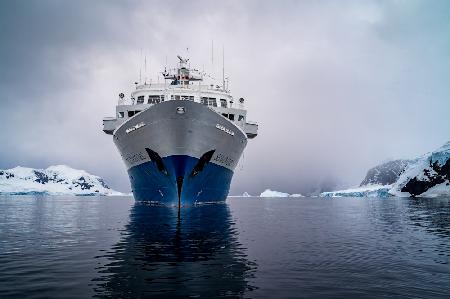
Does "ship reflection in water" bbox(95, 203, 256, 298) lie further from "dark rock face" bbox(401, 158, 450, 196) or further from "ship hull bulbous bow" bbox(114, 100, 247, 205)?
"dark rock face" bbox(401, 158, 450, 196)

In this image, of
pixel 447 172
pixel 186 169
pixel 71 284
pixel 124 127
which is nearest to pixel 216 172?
pixel 186 169

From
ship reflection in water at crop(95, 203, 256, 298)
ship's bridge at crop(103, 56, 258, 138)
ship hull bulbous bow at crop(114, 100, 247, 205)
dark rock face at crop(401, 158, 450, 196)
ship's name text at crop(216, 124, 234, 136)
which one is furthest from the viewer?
dark rock face at crop(401, 158, 450, 196)

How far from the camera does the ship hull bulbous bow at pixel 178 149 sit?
32.5m

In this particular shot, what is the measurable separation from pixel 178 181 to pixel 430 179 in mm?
125076

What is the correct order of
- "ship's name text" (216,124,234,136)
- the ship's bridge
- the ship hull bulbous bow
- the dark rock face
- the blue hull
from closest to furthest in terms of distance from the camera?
the ship hull bulbous bow → the blue hull → "ship's name text" (216,124,234,136) → the ship's bridge → the dark rock face

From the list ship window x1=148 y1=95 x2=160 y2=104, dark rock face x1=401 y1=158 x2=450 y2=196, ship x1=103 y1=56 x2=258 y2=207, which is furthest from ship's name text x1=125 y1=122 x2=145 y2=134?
dark rock face x1=401 y1=158 x2=450 y2=196

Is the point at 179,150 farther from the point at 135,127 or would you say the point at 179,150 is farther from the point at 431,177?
the point at 431,177

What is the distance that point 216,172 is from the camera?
124 ft

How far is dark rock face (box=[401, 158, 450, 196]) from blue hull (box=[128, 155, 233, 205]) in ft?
376

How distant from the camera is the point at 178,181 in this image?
109ft

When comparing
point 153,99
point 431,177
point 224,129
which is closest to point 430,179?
point 431,177

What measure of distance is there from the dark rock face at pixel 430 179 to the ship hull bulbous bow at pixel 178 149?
378 ft

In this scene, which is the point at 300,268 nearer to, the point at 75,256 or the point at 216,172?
the point at 75,256

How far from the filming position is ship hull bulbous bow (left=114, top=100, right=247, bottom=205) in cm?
3253
